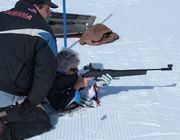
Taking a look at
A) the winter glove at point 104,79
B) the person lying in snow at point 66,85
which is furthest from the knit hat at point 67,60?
the winter glove at point 104,79

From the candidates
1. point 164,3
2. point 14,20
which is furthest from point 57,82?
point 164,3

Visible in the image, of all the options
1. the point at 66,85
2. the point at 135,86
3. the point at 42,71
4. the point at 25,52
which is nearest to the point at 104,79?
the point at 66,85

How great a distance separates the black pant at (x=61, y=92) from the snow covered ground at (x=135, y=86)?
0.10 m

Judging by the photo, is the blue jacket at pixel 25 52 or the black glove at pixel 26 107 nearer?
the blue jacket at pixel 25 52

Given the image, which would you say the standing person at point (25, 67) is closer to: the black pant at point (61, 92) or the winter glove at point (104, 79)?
the black pant at point (61, 92)

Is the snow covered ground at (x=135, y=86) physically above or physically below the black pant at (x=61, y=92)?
below

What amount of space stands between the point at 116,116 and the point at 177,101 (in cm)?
52

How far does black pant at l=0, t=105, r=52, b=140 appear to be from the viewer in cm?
254

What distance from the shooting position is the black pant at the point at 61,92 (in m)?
2.88

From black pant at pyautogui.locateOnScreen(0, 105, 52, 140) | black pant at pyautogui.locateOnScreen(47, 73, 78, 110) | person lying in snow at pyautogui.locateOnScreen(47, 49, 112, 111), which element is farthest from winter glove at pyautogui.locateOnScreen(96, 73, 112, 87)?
black pant at pyautogui.locateOnScreen(0, 105, 52, 140)

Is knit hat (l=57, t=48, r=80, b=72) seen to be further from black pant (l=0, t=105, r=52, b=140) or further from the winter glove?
black pant (l=0, t=105, r=52, b=140)

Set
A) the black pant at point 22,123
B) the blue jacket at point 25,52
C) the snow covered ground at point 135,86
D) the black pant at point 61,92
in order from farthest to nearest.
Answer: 1. the black pant at point 61,92
2. the snow covered ground at point 135,86
3. the black pant at point 22,123
4. the blue jacket at point 25,52

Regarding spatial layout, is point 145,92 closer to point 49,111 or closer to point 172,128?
point 172,128

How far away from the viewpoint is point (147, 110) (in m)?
Answer: 3.00
